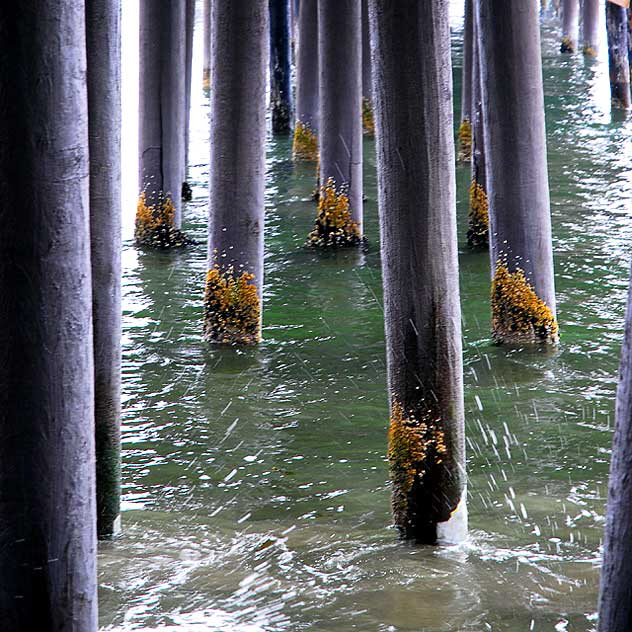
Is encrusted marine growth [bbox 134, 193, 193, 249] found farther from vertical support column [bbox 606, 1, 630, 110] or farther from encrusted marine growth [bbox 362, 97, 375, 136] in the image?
vertical support column [bbox 606, 1, 630, 110]

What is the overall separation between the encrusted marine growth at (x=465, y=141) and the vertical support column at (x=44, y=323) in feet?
44.4

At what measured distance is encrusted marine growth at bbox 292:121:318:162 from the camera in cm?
1741

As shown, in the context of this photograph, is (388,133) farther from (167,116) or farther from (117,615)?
(167,116)

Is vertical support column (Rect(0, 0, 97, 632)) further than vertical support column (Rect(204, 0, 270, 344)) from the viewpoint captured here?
No

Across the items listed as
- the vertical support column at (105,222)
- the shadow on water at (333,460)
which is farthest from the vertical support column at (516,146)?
the vertical support column at (105,222)

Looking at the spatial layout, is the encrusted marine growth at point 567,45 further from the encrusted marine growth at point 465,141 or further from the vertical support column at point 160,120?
the vertical support column at point 160,120

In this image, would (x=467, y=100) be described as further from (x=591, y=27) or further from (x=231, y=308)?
(x=591, y=27)

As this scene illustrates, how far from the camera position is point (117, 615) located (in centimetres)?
493

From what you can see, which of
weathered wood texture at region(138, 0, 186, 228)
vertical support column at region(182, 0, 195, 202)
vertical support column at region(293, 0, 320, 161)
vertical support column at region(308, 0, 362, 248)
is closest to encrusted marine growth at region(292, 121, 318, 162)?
vertical support column at region(293, 0, 320, 161)

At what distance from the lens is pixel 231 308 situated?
9289mm

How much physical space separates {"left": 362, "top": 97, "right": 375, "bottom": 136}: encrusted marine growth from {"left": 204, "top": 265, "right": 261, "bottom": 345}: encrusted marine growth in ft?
33.7

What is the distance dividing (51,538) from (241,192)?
538cm

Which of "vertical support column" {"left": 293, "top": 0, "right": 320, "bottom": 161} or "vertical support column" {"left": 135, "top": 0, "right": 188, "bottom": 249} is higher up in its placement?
"vertical support column" {"left": 293, "top": 0, "right": 320, "bottom": 161}

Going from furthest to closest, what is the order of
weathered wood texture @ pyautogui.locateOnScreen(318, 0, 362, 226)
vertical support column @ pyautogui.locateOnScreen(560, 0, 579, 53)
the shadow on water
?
vertical support column @ pyautogui.locateOnScreen(560, 0, 579, 53), weathered wood texture @ pyautogui.locateOnScreen(318, 0, 362, 226), the shadow on water
